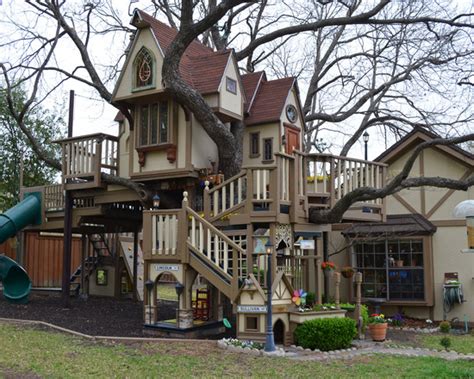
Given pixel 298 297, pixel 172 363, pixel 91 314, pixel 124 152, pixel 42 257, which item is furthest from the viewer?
pixel 42 257

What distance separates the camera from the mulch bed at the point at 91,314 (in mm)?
12680

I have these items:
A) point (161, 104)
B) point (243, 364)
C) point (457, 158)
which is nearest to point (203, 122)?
point (161, 104)

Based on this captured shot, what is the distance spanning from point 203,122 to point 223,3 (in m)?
2.66

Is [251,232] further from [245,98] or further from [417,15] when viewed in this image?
[417,15]

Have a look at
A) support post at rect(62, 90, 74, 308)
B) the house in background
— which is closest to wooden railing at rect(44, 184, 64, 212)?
support post at rect(62, 90, 74, 308)

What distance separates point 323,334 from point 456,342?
3980 millimetres

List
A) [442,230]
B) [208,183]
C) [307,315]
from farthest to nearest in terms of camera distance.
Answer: [442,230] < [208,183] < [307,315]

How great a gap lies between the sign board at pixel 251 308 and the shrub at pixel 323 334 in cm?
85

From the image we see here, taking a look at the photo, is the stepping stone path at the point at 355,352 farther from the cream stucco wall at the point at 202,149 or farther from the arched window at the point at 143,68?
the arched window at the point at 143,68

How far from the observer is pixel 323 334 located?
10.9 metres

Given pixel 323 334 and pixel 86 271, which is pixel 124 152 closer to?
pixel 86 271

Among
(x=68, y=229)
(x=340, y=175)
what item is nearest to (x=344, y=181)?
(x=340, y=175)

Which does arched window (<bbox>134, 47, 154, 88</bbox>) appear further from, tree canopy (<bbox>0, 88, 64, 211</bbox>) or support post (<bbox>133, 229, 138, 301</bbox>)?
→ tree canopy (<bbox>0, 88, 64, 211</bbox>)

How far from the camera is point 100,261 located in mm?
A: 20703
